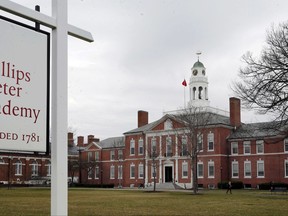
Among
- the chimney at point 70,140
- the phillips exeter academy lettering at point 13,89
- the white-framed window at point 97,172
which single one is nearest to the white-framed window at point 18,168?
the chimney at point 70,140


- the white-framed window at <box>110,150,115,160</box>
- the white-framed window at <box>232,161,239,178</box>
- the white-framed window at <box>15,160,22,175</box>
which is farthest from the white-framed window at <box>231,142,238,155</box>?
the white-framed window at <box>15,160,22,175</box>

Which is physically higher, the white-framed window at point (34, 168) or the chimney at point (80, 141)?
the chimney at point (80, 141)

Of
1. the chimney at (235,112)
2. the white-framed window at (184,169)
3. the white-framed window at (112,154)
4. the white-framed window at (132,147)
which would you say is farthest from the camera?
the white-framed window at (112,154)

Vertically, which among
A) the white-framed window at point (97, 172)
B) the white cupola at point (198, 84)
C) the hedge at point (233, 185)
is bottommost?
the hedge at point (233, 185)

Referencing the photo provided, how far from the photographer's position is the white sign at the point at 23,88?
356 cm

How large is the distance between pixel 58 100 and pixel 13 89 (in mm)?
446

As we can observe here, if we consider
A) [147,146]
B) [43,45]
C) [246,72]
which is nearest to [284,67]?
[246,72]

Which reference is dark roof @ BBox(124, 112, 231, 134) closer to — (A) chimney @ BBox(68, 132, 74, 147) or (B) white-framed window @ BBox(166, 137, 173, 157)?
(B) white-framed window @ BBox(166, 137, 173, 157)

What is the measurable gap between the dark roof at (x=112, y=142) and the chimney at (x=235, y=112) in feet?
68.5

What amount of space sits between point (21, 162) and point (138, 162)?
20.6 m

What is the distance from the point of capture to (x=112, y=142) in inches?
3194

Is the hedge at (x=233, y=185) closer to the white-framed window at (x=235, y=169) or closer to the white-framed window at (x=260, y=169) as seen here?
the white-framed window at (x=235, y=169)

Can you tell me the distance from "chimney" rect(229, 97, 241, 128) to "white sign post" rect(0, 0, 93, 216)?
5983cm

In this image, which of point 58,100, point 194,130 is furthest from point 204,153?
point 58,100
